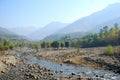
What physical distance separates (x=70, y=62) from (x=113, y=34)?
69.0m

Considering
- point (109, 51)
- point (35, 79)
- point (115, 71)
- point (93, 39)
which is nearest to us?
point (35, 79)

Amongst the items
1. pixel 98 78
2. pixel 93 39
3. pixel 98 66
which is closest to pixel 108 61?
pixel 98 66

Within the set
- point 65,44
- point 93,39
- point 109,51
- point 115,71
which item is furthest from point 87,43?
point 115,71

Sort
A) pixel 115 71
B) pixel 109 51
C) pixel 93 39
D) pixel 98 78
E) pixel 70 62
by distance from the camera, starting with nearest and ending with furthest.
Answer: pixel 98 78, pixel 115 71, pixel 70 62, pixel 109 51, pixel 93 39

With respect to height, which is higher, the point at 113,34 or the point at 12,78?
the point at 113,34

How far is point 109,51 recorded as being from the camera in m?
108

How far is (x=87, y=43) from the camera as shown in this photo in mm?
190375

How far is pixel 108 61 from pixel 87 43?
100820 millimetres

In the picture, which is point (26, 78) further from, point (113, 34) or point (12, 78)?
point (113, 34)

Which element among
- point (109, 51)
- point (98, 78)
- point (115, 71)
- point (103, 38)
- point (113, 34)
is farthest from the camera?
point (103, 38)

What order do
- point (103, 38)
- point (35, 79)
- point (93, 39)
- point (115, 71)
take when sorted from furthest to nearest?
point (93, 39) < point (103, 38) < point (115, 71) < point (35, 79)

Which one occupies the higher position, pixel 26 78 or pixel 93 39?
pixel 93 39

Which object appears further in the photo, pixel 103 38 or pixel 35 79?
pixel 103 38

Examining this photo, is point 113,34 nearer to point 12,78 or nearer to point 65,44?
point 65,44
